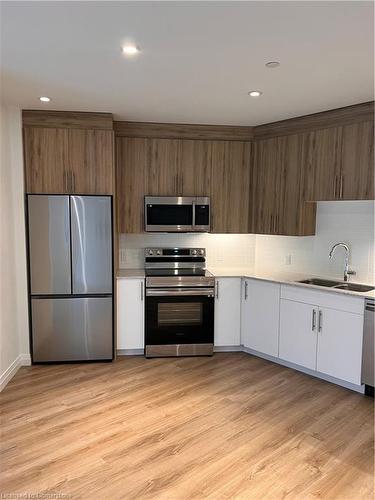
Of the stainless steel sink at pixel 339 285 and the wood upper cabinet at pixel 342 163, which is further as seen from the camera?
the stainless steel sink at pixel 339 285

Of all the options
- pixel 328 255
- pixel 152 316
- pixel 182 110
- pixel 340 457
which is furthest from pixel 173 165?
pixel 340 457

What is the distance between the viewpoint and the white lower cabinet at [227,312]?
4.21 meters

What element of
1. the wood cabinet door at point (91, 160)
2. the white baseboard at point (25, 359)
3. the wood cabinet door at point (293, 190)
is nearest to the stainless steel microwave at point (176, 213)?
the wood cabinet door at point (91, 160)

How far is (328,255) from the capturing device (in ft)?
13.0

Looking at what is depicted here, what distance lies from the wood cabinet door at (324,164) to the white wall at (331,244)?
0.99 feet

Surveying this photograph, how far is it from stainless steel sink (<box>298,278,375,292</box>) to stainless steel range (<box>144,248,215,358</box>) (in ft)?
3.51

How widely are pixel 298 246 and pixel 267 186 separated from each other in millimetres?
790

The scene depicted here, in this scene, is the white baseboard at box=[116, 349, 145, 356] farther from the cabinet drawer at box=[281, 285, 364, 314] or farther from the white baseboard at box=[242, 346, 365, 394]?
the cabinet drawer at box=[281, 285, 364, 314]

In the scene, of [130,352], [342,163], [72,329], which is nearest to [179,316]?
[130,352]

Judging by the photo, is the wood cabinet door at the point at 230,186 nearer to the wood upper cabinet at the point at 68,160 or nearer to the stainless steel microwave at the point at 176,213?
the stainless steel microwave at the point at 176,213

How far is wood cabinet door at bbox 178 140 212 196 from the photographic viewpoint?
4.29 m

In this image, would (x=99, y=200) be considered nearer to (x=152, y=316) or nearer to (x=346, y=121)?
(x=152, y=316)

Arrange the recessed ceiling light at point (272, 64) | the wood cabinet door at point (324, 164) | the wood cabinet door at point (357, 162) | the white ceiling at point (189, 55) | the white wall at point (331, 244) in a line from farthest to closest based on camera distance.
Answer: the white wall at point (331, 244)
the wood cabinet door at point (324, 164)
the wood cabinet door at point (357, 162)
the recessed ceiling light at point (272, 64)
the white ceiling at point (189, 55)

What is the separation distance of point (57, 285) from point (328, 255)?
2.91 meters
